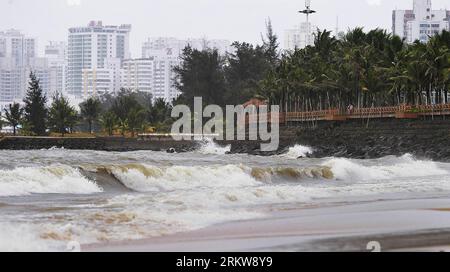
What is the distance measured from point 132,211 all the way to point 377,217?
5.60 meters

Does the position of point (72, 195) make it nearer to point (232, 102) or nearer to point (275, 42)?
point (232, 102)

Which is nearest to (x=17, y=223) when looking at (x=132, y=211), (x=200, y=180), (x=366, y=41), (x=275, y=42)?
(x=132, y=211)

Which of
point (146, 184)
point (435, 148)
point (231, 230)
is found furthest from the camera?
point (435, 148)

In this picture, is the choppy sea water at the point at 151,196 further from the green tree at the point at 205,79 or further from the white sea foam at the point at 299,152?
the green tree at the point at 205,79

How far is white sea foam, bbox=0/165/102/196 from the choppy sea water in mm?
33

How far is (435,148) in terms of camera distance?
197 ft

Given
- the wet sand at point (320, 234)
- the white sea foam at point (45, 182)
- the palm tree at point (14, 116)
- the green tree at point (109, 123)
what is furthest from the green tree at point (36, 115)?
the wet sand at point (320, 234)

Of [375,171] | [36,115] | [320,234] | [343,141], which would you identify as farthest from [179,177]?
[36,115]

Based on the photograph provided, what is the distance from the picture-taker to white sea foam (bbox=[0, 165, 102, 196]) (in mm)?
28484

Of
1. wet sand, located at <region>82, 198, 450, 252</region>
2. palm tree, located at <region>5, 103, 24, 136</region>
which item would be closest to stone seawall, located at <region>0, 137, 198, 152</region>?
palm tree, located at <region>5, 103, 24, 136</region>

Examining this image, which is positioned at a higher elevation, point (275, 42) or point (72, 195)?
point (275, 42)

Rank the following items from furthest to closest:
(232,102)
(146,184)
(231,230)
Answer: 1. (232,102)
2. (146,184)
3. (231,230)
